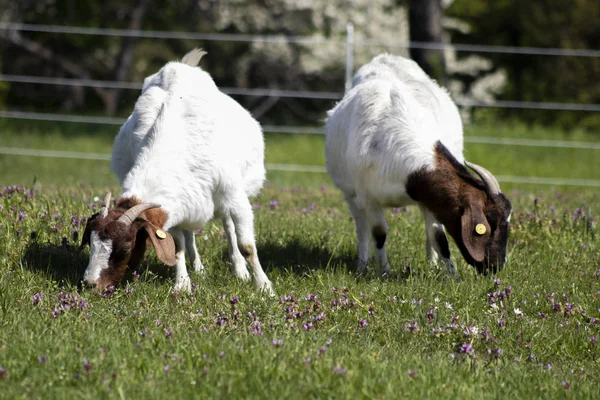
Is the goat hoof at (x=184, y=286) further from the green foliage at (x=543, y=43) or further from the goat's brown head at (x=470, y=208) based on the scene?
the green foliage at (x=543, y=43)

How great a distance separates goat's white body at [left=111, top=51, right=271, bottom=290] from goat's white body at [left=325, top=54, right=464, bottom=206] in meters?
0.77

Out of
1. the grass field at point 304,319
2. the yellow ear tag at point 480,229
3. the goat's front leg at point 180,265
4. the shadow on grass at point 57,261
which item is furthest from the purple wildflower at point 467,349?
the shadow on grass at point 57,261

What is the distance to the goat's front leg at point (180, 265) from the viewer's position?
5.99 metres

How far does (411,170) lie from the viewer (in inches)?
254

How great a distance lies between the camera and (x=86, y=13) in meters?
19.8

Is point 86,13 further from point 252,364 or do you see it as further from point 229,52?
point 252,364

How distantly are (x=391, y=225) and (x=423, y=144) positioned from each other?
5.56 ft

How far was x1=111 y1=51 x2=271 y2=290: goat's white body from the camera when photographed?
5.96 meters

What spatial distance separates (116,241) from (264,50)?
14326mm

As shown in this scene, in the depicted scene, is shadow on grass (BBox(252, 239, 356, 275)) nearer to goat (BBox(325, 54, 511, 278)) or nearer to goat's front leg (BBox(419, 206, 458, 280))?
goat (BBox(325, 54, 511, 278))

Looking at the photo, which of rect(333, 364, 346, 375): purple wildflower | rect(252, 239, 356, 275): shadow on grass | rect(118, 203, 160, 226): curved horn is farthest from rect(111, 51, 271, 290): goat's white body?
rect(333, 364, 346, 375): purple wildflower

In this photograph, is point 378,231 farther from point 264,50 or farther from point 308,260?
point 264,50

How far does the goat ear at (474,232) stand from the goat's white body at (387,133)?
479 mm

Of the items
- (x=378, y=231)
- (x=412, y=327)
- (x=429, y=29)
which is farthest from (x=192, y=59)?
(x=429, y=29)
